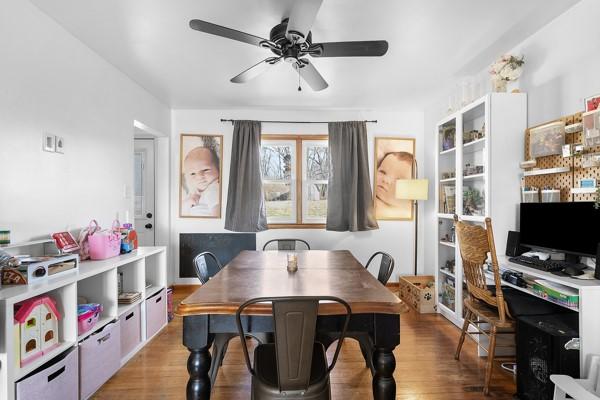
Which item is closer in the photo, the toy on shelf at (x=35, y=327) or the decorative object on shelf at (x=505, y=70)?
the toy on shelf at (x=35, y=327)

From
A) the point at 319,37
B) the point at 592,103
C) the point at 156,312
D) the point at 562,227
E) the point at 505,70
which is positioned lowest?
the point at 156,312

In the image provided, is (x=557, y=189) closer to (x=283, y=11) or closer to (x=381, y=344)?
(x=381, y=344)

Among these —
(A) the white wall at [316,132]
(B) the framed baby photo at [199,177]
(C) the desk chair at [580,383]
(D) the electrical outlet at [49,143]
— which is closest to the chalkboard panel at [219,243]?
(A) the white wall at [316,132]

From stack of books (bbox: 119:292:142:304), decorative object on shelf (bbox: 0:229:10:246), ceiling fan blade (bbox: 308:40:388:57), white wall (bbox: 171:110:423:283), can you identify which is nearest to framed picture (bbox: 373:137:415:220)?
white wall (bbox: 171:110:423:283)

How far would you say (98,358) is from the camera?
2.04m

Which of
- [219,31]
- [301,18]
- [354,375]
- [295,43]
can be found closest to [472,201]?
[354,375]

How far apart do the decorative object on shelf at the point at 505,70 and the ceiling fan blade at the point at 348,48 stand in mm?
1269

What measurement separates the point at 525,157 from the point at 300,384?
2.46m

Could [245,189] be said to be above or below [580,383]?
above

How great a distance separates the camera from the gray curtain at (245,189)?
161 inches

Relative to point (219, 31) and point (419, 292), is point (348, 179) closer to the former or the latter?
point (419, 292)

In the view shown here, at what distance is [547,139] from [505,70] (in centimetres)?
68

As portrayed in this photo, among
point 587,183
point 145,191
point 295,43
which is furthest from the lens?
point 145,191

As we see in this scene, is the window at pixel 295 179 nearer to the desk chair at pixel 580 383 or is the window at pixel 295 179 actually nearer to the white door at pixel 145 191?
the white door at pixel 145 191
